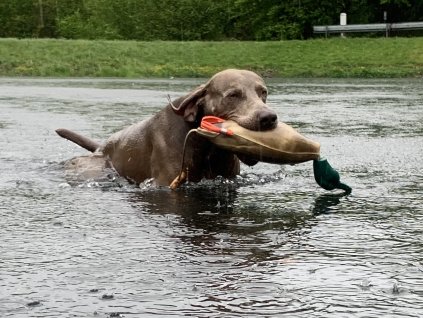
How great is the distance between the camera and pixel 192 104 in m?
6.45

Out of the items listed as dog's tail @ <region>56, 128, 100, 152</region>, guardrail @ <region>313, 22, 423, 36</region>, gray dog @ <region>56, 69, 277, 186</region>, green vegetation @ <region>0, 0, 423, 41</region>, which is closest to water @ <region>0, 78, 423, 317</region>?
gray dog @ <region>56, 69, 277, 186</region>

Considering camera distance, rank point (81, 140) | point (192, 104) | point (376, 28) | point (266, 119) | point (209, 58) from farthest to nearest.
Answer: point (376, 28) → point (209, 58) → point (81, 140) → point (192, 104) → point (266, 119)

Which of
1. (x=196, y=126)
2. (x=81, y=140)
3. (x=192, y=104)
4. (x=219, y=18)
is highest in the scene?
(x=219, y=18)

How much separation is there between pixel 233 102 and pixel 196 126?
433mm

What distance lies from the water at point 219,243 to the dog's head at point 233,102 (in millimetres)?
538

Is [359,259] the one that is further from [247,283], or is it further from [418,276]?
[247,283]

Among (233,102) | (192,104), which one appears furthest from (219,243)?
(192,104)

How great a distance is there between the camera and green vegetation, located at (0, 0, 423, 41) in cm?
4994

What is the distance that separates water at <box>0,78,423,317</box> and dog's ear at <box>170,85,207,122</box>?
0.53 metres

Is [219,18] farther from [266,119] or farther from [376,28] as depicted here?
[266,119]

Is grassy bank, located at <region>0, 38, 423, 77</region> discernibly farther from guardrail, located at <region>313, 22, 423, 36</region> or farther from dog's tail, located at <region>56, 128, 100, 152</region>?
dog's tail, located at <region>56, 128, 100, 152</region>

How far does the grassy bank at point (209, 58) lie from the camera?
31.9 m

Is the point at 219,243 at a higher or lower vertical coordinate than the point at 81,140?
lower

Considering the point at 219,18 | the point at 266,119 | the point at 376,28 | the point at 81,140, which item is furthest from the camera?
the point at 219,18
